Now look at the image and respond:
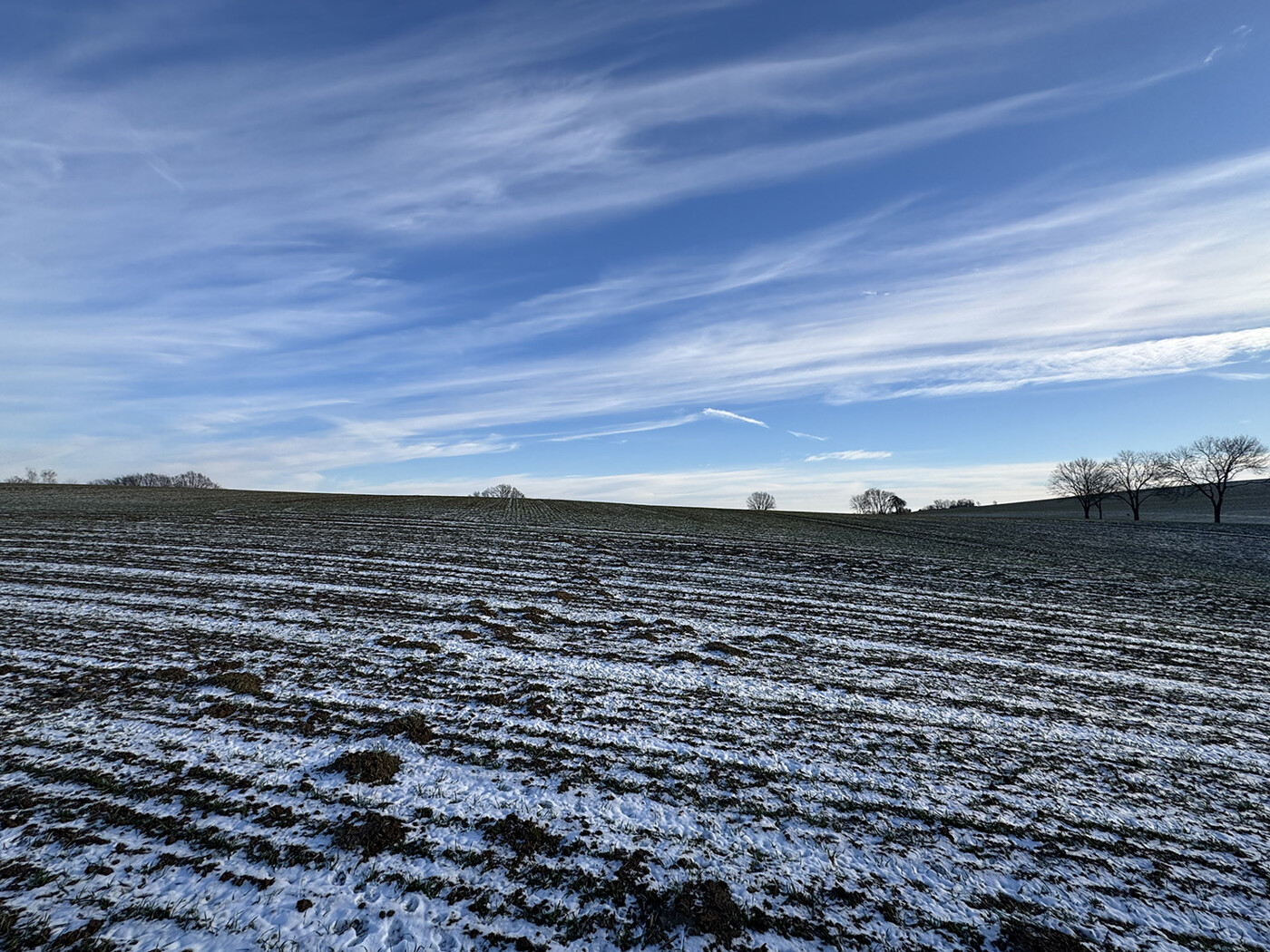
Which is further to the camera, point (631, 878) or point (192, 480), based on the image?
point (192, 480)

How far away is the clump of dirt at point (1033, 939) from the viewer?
14.0 ft

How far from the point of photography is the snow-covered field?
446 cm

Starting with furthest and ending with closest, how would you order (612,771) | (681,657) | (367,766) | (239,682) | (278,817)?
(681,657) → (239,682) → (612,771) → (367,766) → (278,817)

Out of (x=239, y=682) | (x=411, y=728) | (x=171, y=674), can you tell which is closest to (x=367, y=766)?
(x=411, y=728)

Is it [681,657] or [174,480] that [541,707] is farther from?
[174,480]

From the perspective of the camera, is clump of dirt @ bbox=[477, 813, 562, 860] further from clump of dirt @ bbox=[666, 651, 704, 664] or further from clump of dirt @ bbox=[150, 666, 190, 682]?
clump of dirt @ bbox=[150, 666, 190, 682]

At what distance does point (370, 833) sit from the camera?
522cm

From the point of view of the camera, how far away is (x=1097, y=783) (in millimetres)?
6617

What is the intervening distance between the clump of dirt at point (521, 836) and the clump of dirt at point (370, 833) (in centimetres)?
81

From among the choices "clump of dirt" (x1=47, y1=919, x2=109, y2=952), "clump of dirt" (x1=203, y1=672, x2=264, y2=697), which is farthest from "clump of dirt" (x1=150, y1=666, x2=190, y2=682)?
"clump of dirt" (x1=47, y1=919, x2=109, y2=952)

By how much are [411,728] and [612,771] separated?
9.32 feet

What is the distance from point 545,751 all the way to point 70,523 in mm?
33622

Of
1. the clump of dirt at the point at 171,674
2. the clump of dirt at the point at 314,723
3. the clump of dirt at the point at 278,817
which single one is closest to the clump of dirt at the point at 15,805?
the clump of dirt at the point at 278,817

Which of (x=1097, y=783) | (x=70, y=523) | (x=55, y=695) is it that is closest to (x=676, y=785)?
(x=1097, y=783)
